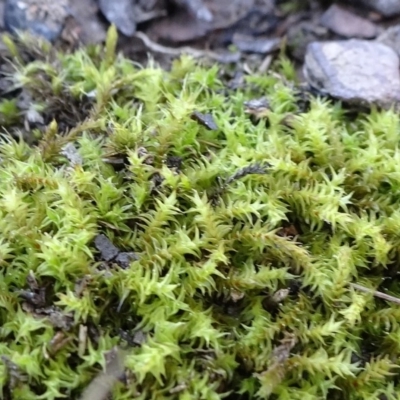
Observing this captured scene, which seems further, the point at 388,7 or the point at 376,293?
the point at 388,7

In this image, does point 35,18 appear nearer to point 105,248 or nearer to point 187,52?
point 187,52

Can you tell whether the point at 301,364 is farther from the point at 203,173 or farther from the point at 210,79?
the point at 210,79

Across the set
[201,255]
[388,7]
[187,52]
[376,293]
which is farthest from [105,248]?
[388,7]

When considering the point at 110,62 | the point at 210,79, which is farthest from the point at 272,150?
the point at 110,62

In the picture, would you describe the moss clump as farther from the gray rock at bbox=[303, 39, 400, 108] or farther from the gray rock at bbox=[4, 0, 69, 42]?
the gray rock at bbox=[4, 0, 69, 42]

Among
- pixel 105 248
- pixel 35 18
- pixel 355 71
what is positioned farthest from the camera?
pixel 35 18

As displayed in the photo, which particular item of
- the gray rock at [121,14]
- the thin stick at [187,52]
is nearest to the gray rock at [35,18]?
the gray rock at [121,14]
